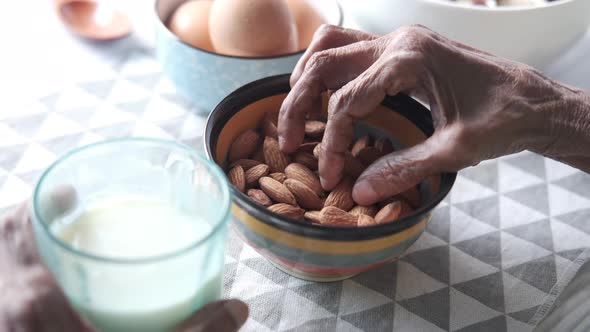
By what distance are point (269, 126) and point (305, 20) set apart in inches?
9.8

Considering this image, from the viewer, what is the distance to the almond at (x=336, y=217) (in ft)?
1.70

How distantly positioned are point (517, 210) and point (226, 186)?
1.32 feet

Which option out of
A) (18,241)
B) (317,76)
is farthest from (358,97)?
(18,241)

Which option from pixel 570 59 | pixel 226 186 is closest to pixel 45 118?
pixel 226 186

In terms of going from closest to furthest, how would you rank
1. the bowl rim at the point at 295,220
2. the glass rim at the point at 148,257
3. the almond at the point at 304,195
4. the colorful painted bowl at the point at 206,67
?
the glass rim at the point at 148,257 → the bowl rim at the point at 295,220 → the almond at the point at 304,195 → the colorful painted bowl at the point at 206,67

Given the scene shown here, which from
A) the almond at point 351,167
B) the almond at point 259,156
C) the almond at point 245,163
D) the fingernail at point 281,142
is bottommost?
the almond at point 259,156

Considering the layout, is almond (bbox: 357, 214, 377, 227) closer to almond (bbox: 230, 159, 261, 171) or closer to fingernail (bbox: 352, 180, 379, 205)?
fingernail (bbox: 352, 180, 379, 205)

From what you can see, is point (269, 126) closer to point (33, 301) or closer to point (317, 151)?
point (317, 151)

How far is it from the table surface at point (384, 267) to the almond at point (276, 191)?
0.24ft

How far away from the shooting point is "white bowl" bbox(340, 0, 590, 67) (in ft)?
2.39

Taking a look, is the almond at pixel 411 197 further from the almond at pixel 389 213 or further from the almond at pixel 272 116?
the almond at pixel 272 116

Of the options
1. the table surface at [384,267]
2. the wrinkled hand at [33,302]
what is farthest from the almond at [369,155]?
the wrinkled hand at [33,302]

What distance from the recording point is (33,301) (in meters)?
0.35

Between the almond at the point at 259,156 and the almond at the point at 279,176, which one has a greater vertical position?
the almond at the point at 279,176
